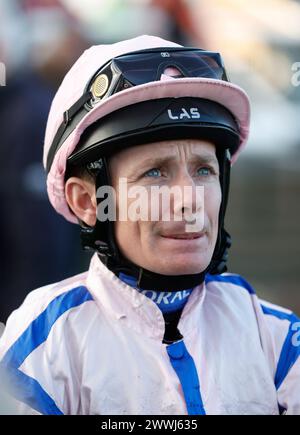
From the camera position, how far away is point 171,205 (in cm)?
200

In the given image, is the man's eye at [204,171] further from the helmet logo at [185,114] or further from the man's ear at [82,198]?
the man's ear at [82,198]

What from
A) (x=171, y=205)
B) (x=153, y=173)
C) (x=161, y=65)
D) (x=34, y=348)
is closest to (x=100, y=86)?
(x=161, y=65)

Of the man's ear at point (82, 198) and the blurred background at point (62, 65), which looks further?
the blurred background at point (62, 65)

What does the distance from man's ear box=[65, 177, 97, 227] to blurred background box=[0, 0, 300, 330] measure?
1.36 metres

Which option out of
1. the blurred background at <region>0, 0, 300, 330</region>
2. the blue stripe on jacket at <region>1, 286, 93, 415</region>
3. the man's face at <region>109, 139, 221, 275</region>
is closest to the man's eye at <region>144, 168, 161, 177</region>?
the man's face at <region>109, 139, 221, 275</region>

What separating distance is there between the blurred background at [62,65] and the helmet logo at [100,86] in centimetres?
140

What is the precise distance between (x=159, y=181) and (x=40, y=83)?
189 centimetres

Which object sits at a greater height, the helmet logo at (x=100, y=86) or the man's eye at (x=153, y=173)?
the helmet logo at (x=100, y=86)

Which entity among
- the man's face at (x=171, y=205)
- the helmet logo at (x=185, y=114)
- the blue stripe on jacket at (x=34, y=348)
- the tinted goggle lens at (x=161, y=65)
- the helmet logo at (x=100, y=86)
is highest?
the tinted goggle lens at (x=161, y=65)

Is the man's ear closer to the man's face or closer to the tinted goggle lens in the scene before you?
the man's face

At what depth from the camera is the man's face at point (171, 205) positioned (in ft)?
6.57

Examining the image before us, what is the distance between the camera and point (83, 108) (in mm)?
2080

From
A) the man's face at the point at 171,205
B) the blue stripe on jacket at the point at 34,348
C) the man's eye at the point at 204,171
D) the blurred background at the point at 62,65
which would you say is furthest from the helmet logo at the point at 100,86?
the blurred background at the point at 62,65
